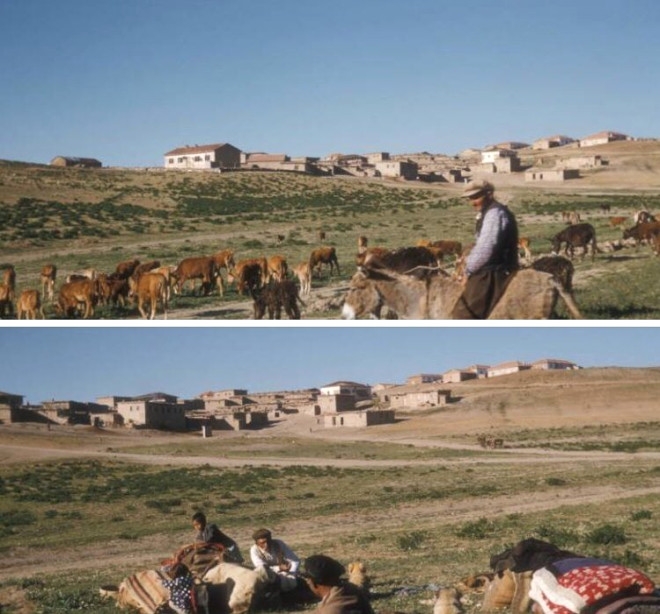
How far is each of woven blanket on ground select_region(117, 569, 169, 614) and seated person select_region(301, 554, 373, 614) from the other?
1.68 metres

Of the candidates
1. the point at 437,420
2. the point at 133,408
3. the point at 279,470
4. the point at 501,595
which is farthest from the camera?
the point at 437,420

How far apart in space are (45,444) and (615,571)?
93.3ft

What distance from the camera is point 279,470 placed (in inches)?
1060

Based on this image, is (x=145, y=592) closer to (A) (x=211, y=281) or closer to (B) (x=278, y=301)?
(B) (x=278, y=301)

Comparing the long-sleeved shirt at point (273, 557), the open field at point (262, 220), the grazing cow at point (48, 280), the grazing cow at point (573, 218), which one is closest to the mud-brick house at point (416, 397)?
the open field at point (262, 220)

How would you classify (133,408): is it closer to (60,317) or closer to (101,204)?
(101,204)

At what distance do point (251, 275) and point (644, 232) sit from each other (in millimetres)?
8585

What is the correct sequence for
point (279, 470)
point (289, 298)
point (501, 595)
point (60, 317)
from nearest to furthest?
point (501, 595) → point (289, 298) → point (60, 317) → point (279, 470)

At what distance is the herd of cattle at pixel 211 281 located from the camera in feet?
46.6

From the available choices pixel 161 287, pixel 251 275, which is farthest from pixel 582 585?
pixel 251 275

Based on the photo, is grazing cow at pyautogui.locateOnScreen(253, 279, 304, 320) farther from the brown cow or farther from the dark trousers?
the dark trousers

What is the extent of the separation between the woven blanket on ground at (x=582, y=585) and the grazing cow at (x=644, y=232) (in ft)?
51.8

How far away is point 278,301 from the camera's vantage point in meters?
14.2

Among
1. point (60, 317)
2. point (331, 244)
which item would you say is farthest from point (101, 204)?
point (60, 317)
